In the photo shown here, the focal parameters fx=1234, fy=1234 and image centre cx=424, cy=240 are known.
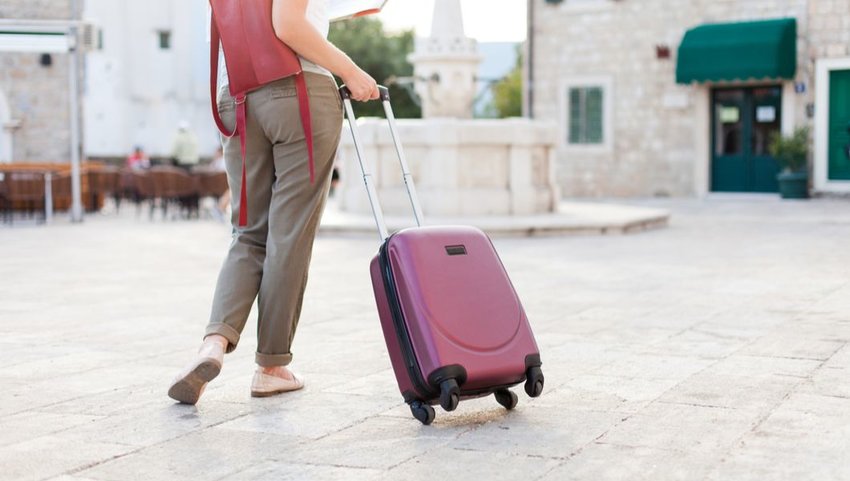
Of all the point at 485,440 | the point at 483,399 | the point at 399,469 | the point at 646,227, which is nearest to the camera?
the point at 399,469

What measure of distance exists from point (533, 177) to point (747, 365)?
373 inches

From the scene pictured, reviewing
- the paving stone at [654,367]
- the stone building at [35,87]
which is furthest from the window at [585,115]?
the paving stone at [654,367]

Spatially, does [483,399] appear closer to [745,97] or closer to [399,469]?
[399,469]

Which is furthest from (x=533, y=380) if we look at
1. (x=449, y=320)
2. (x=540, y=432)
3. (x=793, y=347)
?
(x=793, y=347)

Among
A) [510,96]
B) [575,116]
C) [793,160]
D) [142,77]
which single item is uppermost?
[142,77]

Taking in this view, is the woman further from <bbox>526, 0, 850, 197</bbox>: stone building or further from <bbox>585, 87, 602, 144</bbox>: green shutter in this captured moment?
<bbox>585, 87, 602, 144</bbox>: green shutter

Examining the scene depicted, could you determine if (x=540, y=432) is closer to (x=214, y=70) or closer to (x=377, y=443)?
(x=377, y=443)

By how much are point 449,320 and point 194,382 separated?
0.86m

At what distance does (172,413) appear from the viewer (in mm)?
3770

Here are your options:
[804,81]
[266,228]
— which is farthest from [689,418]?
[804,81]

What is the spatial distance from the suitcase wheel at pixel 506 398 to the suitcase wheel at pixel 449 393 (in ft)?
1.02

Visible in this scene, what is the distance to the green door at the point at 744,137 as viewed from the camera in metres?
21.8

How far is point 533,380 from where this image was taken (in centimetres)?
365

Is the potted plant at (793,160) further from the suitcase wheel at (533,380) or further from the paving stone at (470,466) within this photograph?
the paving stone at (470,466)
